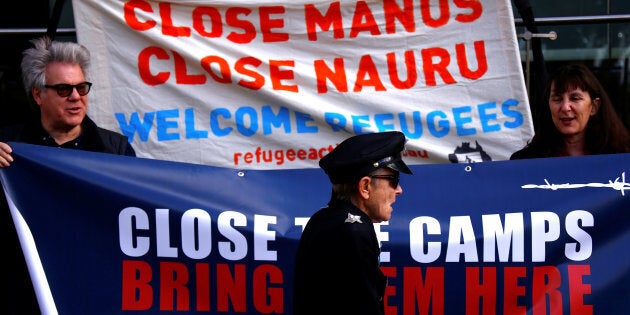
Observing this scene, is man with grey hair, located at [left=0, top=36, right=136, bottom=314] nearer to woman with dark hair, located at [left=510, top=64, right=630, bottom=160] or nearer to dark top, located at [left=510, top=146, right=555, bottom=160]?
dark top, located at [left=510, top=146, right=555, bottom=160]

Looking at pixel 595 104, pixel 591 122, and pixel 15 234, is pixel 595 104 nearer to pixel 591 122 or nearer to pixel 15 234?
pixel 591 122

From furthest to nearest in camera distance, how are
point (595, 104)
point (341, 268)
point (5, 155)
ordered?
point (595, 104) → point (5, 155) → point (341, 268)

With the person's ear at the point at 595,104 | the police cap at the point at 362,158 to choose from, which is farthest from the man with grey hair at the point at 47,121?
the person's ear at the point at 595,104

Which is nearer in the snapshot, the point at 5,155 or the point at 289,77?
the point at 5,155

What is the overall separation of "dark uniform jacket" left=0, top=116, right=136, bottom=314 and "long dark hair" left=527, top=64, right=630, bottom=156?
2.02 meters

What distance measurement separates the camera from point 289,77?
206 inches

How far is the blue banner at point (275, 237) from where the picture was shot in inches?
175

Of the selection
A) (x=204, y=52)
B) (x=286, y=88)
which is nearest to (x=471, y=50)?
(x=286, y=88)

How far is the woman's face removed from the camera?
4.56m

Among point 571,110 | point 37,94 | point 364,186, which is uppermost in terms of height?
point 37,94

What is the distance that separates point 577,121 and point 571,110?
57 millimetres

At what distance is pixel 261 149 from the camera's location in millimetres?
5254

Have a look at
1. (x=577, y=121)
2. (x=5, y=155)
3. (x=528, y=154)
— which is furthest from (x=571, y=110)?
(x=5, y=155)

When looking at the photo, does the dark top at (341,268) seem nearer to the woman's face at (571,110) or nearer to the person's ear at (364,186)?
the person's ear at (364,186)
